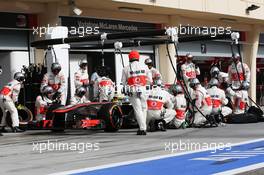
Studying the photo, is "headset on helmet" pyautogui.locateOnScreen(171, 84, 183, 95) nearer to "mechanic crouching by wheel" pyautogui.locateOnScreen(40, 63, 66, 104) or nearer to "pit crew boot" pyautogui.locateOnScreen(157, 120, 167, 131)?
"pit crew boot" pyautogui.locateOnScreen(157, 120, 167, 131)

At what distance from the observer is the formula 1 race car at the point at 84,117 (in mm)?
13750

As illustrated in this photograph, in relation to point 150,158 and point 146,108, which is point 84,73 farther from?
point 150,158

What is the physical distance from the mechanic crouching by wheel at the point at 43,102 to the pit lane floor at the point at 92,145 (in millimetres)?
532

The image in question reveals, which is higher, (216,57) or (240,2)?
(240,2)

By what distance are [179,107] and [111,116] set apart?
183 centimetres

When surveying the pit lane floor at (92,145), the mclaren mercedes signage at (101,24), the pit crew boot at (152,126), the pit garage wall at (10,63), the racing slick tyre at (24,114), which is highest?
the mclaren mercedes signage at (101,24)

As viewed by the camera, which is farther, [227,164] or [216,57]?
[216,57]

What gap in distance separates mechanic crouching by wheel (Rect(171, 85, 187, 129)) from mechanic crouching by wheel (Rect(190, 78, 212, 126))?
50 cm

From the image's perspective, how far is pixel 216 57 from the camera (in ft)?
94.0

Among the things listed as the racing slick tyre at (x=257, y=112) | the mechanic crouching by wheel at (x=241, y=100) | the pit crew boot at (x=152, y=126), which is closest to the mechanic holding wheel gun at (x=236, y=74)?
the mechanic crouching by wheel at (x=241, y=100)

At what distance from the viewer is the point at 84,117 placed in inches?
549

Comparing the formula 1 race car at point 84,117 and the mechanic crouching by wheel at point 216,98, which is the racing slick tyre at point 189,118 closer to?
the mechanic crouching by wheel at point 216,98

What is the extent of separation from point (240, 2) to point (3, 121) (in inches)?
597

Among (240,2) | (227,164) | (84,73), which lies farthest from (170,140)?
(240,2)
